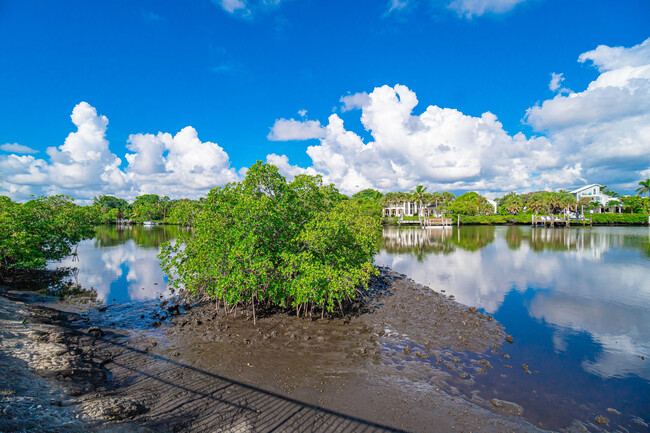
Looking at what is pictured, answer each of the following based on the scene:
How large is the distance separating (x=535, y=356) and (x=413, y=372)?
586 cm

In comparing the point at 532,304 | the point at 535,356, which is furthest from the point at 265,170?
the point at 532,304

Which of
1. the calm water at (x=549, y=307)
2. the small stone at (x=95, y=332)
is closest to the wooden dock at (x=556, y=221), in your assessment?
the calm water at (x=549, y=307)

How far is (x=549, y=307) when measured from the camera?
19406 mm

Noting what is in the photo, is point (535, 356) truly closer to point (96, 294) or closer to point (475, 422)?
point (475, 422)

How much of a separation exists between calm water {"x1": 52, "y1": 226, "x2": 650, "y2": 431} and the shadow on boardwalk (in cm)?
492

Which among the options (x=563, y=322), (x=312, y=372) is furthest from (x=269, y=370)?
(x=563, y=322)

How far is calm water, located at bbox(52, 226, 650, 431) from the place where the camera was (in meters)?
9.84

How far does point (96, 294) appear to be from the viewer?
21.3 metres

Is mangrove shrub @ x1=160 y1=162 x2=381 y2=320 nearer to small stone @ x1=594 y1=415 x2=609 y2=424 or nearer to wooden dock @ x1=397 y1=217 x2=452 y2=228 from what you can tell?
small stone @ x1=594 y1=415 x2=609 y2=424

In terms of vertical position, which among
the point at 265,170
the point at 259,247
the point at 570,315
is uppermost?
the point at 265,170

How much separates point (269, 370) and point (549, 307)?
60.5 feet

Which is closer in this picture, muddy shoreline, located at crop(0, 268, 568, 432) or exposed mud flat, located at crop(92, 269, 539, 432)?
muddy shoreline, located at crop(0, 268, 568, 432)

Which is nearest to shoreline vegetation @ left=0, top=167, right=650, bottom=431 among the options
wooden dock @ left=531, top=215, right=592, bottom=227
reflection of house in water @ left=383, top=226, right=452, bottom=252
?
reflection of house in water @ left=383, top=226, right=452, bottom=252

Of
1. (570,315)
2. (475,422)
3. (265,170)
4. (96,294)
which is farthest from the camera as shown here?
(96,294)
